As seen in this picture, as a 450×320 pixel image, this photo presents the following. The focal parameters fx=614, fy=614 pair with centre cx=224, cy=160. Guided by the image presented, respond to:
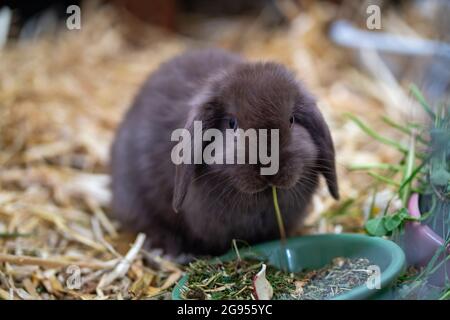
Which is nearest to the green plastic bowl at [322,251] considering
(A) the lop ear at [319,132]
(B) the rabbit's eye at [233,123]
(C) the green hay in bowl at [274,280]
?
(C) the green hay in bowl at [274,280]

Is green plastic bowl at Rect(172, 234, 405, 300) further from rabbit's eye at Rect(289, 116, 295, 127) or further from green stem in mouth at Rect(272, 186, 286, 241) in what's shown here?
rabbit's eye at Rect(289, 116, 295, 127)

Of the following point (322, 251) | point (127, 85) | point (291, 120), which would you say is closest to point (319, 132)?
point (291, 120)

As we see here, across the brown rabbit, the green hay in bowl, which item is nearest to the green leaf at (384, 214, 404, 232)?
the green hay in bowl

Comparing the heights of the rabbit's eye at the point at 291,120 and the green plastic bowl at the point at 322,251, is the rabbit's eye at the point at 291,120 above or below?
above

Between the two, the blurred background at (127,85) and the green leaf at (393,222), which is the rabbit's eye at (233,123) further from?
the green leaf at (393,222)

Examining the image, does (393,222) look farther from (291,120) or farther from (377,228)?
(291,120)

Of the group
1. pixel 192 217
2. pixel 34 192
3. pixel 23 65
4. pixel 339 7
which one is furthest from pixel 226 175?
pixel 339 7

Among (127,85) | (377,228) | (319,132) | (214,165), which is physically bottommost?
(377,228)
